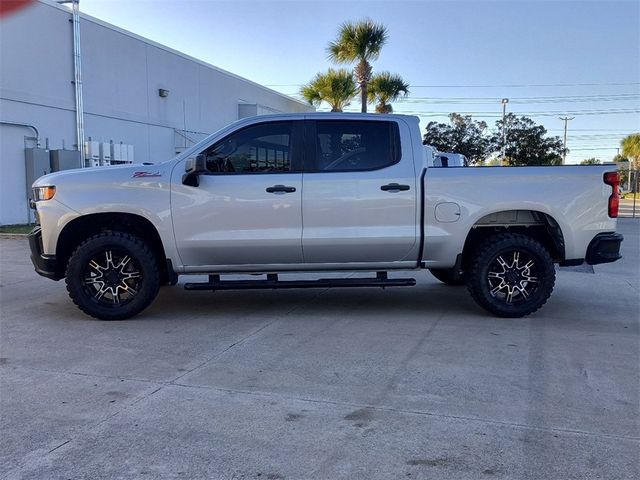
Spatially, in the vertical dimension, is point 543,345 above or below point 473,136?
below

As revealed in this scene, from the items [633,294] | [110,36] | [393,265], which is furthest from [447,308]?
[110,36]

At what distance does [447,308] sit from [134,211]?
381 cm

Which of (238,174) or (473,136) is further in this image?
(473,136)

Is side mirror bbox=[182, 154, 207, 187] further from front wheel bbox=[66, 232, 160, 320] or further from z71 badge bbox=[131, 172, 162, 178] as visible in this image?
front wheel bbox=[66, 232, 160, 320]

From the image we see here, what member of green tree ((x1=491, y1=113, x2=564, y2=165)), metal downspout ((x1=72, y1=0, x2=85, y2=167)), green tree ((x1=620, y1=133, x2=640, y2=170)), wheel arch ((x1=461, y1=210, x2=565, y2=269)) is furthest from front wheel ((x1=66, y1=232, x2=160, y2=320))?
green tree ((x1=620, y1=133, x2=640, y2=170))

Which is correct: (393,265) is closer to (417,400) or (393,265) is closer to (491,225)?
(491,225)

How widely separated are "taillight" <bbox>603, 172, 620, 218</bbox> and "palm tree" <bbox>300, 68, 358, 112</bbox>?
23160mm

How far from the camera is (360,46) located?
78.4 ft

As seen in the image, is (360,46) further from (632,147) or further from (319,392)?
(632,147)

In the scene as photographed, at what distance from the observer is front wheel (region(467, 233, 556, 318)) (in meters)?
6.16

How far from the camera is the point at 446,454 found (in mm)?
3205

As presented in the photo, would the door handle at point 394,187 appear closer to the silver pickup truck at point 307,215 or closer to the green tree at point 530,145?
the silver pickup truck at point 307,215

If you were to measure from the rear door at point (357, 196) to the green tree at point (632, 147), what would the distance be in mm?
59135

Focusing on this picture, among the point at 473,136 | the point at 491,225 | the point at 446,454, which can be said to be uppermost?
the point at 473,136
